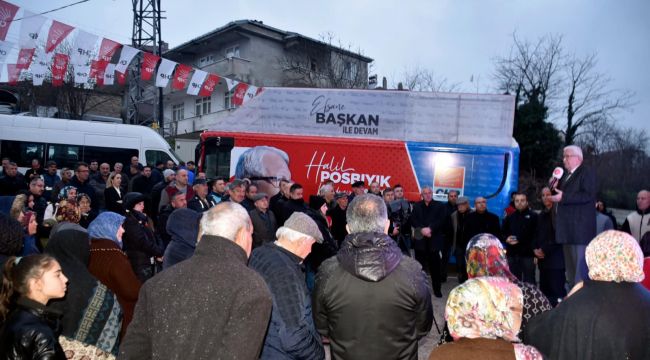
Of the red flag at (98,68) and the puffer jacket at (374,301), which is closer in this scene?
the puffer jacket at (374,301)

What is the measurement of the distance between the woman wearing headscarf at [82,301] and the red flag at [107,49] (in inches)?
483

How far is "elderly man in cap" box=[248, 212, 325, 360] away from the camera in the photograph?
2822mm

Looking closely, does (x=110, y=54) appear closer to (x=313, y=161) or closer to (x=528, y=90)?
(x=313, y=161)

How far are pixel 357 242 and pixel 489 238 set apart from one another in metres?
0.89

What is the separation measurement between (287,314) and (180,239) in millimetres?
2103

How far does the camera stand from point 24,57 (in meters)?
13.8

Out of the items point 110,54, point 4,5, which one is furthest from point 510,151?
point 4,5

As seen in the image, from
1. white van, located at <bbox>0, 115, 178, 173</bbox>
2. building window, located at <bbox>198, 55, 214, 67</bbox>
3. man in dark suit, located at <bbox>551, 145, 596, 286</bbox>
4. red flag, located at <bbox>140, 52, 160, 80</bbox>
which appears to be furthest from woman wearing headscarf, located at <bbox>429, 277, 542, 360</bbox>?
building window, located at <bbox>198, 55, 214, 67</bbox>

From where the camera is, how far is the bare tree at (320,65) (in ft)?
101

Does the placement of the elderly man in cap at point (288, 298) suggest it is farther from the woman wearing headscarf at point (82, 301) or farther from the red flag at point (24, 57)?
the red flag at point (24, 57)

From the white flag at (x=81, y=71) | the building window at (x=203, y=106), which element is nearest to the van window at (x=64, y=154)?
the white flag at (x=81, y=71)

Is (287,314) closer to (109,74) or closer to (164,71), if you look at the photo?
(109,74)

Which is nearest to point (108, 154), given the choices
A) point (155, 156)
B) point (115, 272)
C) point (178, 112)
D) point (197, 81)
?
point (155, 156)

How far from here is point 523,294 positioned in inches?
114
